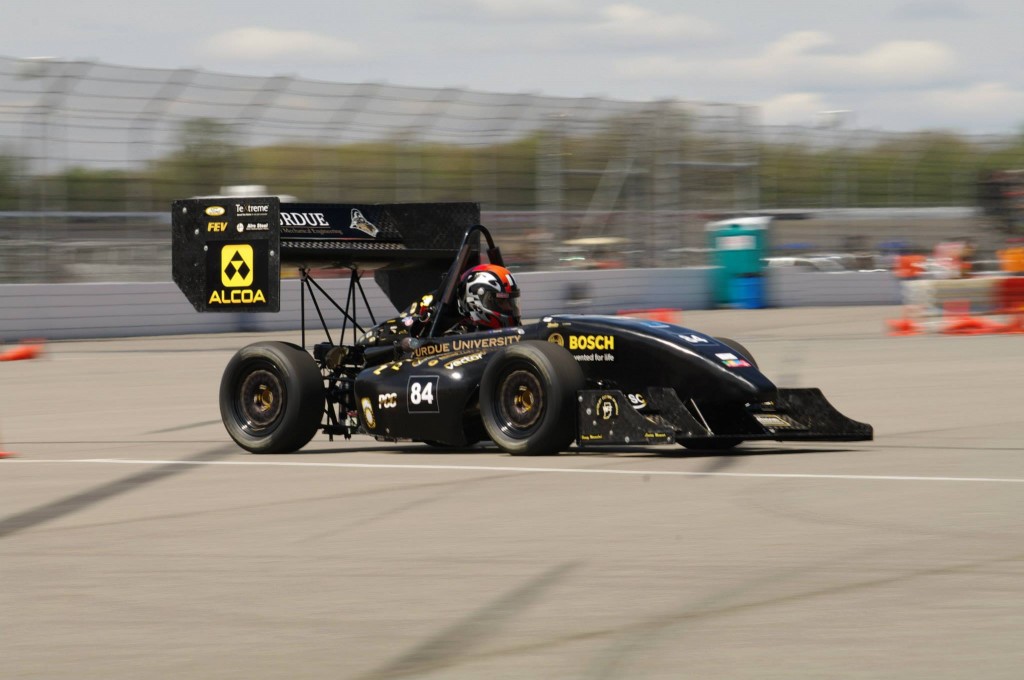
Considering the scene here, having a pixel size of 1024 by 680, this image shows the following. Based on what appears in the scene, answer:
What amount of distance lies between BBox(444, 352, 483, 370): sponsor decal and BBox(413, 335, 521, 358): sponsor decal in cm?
11

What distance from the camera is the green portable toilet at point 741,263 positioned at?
104ft

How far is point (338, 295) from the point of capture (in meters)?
26.9

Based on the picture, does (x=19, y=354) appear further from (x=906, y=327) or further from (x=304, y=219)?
(x=906, y=327)

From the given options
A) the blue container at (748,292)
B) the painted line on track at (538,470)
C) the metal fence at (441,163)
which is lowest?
the painted line on track at (538,470)

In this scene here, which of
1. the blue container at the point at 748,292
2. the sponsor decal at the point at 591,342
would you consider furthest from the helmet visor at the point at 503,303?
the blue container at the point at 748,292

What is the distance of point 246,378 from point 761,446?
335 centimetres

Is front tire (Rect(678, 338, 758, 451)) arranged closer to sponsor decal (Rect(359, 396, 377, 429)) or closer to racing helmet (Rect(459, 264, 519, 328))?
racing helmet (Rect(459, 264, 519, 328))

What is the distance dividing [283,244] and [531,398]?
7.39 feet

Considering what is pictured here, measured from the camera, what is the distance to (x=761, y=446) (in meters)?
9.73

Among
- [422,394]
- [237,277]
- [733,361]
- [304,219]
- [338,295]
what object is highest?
[338,295]

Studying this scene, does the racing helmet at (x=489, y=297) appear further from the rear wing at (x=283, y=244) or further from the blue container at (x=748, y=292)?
the blue container at (x=748, y=292)

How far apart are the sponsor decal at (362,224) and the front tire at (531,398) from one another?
2256mm

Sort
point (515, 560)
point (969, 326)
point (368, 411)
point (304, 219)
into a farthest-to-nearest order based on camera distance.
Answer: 1. point (969, 326)
2. point (304, 219)
3. point (368, 411)
4. point (515, 560)

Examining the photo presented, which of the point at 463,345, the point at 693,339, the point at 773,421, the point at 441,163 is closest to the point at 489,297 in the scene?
the point at 463,345
